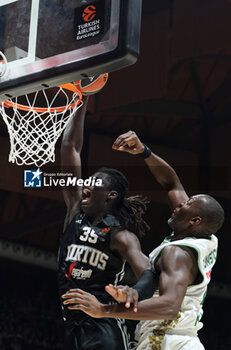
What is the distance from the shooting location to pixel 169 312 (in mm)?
2592

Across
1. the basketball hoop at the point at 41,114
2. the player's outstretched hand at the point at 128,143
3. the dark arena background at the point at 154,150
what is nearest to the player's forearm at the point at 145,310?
the player's outstretched hand at the point at 128,143

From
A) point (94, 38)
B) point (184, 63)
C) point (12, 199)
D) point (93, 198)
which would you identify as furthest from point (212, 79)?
point (94, 38)

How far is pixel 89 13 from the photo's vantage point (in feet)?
9.95

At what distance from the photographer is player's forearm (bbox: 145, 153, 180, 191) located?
3779 mm

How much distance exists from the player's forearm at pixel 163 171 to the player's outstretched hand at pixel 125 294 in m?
1.41

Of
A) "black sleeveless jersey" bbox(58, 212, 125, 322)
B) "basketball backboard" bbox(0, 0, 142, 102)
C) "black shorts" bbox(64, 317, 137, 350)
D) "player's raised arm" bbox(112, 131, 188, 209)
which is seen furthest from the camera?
"player's raised arm" bbox(112, 131, 188, 209)

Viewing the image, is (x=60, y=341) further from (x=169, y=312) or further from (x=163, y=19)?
(x=169, y=312)

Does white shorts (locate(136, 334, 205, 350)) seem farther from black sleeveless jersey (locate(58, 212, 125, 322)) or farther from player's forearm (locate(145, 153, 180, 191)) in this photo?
player's forearm (locate(145, 153, 180, 191))

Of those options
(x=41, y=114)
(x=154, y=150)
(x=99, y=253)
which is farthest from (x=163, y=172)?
(x=154, y=150)

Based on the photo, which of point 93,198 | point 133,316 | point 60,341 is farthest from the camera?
point 60,341

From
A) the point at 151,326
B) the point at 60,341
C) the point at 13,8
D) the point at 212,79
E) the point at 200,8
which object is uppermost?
the point at 200,8

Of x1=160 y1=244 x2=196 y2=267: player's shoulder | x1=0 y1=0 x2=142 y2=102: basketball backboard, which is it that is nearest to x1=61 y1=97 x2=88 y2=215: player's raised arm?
x1=0 y1=0 x2=142 y2=102: basketball backboard

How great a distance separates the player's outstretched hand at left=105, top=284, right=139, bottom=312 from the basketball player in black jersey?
32 centimetres

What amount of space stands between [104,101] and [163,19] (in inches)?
47.1
